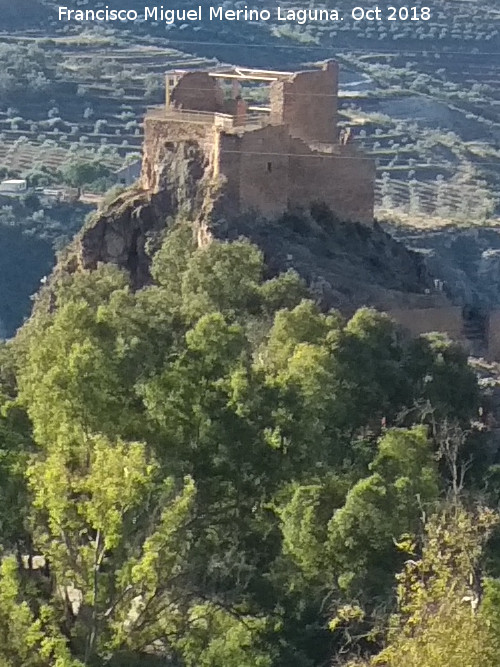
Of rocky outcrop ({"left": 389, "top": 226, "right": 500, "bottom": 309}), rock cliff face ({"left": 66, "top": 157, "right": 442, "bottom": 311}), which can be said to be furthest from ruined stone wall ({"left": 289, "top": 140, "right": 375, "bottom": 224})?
rocky outcrop ({"left": 389, "top": 226, "right": 500, "bottom": 309})

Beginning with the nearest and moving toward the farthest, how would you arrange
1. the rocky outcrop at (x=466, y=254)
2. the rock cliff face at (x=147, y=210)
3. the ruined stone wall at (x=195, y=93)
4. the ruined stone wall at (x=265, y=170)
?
1. the ruined stone wall at (x=265, y=170)
2. the rock cliff face at (x=147, y=210)
3. the ruined stone wall at (x=195, y=93)
4. the rocky outcrop at (x=466, y=254)

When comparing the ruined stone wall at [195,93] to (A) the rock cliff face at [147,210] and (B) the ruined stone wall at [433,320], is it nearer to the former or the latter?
(A) the rock cliff face at [147,210]

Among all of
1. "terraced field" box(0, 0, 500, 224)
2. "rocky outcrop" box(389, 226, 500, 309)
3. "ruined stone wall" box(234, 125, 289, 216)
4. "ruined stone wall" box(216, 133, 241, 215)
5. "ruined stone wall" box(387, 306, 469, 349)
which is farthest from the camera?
"terraced field" box(0, 0, 500, 224)

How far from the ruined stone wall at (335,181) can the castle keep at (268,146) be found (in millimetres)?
17

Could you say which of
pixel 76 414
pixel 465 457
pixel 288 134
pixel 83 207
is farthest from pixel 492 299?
pixel 76 414

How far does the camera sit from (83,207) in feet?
212

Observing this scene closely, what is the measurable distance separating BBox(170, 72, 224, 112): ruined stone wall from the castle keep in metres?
0.02

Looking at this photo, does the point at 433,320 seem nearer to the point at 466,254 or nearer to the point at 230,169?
the point at 230,169

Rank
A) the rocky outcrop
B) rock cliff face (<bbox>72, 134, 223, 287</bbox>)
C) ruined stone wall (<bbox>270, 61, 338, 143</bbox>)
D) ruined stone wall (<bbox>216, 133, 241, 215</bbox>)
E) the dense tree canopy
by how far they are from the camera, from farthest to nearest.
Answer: the rocky outcrop, ruined stone wall (<bbox>270, 61, 338, 143</bbox>), rock cliff face (<bbox>72, 134, 223, 287</bbox>), ruined stone wall (<bbox>216, 133, 241, 215</bbox>), the dense tree canopy

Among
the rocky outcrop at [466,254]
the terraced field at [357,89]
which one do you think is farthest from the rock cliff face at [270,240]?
the terraced field at [357,89]

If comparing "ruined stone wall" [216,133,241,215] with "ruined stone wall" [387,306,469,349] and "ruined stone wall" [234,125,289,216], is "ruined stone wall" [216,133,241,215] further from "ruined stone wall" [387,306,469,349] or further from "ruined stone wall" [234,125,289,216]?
"ruined stone wall" [387,306,469,349]

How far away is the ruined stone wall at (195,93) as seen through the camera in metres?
34.3

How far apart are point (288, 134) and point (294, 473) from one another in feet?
39.5

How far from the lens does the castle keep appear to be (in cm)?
3147
